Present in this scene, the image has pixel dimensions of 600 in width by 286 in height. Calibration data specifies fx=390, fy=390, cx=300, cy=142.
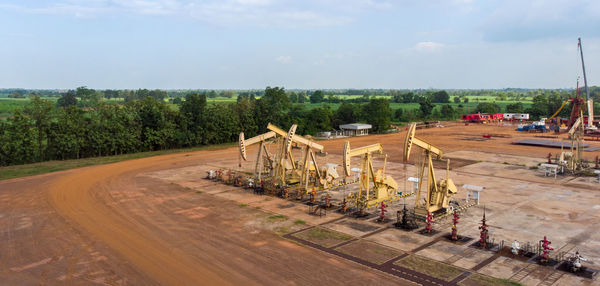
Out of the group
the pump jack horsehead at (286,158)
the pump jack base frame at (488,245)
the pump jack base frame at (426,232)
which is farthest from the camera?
the pump jack horsehead at (286,158)

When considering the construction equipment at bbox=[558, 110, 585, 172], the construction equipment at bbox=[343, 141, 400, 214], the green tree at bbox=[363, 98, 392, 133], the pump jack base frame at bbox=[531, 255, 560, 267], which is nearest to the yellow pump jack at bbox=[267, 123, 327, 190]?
the construction equipment at bbox=[343, 141, 400, 214]

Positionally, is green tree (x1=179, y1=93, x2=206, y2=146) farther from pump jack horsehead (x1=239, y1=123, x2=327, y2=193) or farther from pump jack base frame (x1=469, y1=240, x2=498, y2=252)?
pump jack base frame (x1=469, y1=240, x2=498, y2=252)

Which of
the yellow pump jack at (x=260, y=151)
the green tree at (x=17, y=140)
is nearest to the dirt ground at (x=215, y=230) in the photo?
the yellow pump jack at (x=260, y=151)

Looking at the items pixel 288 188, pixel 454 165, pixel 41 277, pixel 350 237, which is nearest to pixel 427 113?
pixel 454 165

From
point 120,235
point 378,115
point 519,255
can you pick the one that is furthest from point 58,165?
point 378,115

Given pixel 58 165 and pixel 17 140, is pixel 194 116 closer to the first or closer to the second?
pixel 58 165

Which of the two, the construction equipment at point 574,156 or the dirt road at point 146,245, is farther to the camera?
the construction equipment at point 574,156

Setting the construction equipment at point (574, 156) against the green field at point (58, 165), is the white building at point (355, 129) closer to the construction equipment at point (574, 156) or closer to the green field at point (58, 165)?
the green field at point (58, 165)
